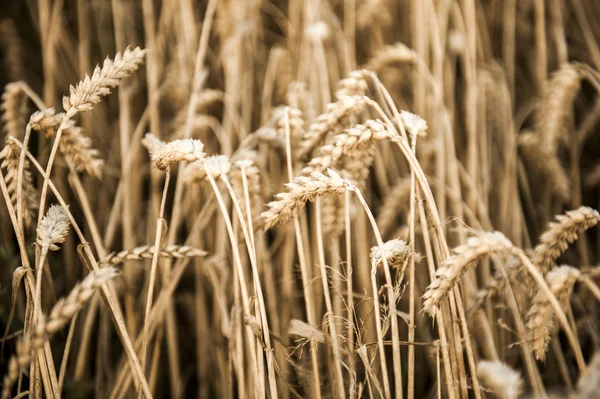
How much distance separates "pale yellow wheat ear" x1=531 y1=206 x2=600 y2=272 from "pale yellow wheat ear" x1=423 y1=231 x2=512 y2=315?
0.15m

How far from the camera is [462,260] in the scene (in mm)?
524

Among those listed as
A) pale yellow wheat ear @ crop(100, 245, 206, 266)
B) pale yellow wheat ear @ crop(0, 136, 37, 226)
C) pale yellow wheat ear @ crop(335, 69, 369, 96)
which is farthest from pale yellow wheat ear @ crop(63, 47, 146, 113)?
pale yellow wheat ear @ crop(335, 69, 369, 96)

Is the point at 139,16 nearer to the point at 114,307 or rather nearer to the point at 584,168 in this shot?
the point at 114,307

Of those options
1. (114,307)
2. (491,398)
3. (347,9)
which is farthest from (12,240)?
(491,398)

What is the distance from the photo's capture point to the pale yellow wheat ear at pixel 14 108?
0.80m

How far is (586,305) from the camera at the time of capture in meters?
1.14

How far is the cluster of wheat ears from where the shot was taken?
0.62m

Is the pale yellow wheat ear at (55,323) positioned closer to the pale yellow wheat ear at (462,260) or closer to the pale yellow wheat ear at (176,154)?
the pale yellow wheat ear at (176,154)

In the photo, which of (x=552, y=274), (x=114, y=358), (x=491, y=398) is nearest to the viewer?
(x=552, y=274)

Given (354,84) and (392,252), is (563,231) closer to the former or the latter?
(392,252)

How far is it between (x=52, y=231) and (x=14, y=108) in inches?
14.7

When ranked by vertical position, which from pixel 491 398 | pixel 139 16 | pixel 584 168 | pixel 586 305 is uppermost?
pixel 139 16

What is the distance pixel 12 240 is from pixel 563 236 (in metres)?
1.42

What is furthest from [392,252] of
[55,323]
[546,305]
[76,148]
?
[76,148]
